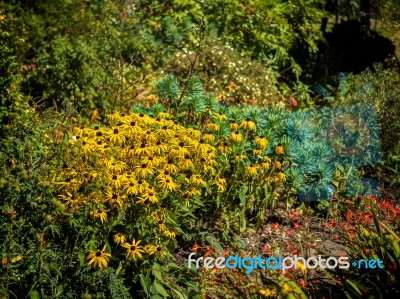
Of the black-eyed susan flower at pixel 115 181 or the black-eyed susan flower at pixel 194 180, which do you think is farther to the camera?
the black-eyed susan flower at pixel 194 180

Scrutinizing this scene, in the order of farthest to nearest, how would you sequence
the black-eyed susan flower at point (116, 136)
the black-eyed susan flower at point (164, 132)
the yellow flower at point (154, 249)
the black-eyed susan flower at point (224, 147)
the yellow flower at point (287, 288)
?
the black-eyed susan flower at point (224, 147) < the black-eyed susan flower at point (164, 132) < the black-eyed susan flower at point (116, 136) < the yellow flower at point (154, 249) < the yellow flower at point (287, 288)

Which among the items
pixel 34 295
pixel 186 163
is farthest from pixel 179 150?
pixel 34 295

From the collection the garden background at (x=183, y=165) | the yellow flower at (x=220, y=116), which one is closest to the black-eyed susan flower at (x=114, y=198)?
the garden background at (x=183, y=165)

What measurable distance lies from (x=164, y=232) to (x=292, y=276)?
113 centimetres

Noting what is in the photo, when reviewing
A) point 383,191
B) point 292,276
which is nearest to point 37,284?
point 292,276

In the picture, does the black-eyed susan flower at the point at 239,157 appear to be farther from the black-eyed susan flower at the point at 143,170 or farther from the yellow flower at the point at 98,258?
the yellow flower at the point at 98,258


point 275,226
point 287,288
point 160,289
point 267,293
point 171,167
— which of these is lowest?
point 275,226

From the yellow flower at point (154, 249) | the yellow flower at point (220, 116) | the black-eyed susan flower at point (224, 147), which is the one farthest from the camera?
the yellow flower at point (220, 116)

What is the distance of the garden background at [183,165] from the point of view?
379cm

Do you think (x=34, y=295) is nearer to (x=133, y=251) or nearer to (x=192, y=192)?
(x=133, y=251)

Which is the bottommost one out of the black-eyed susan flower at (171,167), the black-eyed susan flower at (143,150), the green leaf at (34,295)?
the green leaf at (34,295)

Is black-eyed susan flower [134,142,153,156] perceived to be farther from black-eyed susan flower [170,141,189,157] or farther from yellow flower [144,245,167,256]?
yellow flower [144,245,167,256]

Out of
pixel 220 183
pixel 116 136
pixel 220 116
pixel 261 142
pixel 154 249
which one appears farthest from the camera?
pixel 220 116

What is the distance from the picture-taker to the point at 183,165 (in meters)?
4.17
